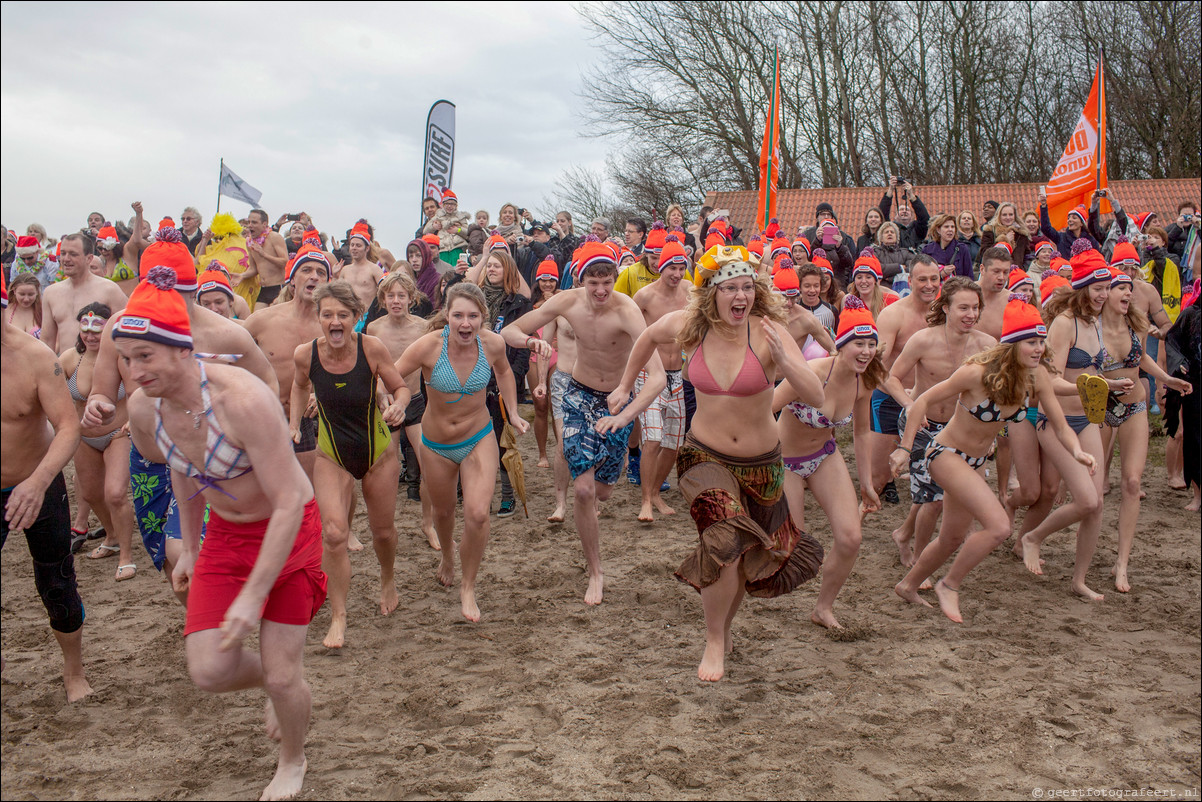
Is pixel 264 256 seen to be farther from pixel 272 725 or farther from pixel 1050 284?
pixel 1050 284

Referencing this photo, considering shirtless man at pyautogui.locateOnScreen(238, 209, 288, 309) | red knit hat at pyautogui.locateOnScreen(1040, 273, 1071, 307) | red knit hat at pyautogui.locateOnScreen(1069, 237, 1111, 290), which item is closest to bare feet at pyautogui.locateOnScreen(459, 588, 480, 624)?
red knit hat at pyautogui.locateOnScreen(1069, 237, 1111, 290)

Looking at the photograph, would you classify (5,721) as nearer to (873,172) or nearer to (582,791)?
(582,791)

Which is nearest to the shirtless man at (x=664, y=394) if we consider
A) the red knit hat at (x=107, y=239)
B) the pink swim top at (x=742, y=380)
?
the pink swim top at (x=742, y=380)

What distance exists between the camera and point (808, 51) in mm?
30625

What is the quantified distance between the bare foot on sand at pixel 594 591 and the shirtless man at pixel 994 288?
354 centimetres

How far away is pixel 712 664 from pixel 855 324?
86.0 inches

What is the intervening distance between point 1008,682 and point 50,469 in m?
4.63

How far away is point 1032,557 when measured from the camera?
6.48 m

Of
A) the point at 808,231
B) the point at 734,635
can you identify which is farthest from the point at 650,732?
the point at 808,231

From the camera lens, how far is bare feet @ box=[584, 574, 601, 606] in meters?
5.87

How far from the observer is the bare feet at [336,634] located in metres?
5.16

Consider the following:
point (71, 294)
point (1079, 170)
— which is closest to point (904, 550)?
point (71, 294)

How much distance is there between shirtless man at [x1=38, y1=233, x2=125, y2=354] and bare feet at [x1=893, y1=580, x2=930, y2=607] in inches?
239

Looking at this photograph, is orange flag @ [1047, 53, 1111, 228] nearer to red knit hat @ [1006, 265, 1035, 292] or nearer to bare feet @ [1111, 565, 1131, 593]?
red knit hat @ [1006, 265, 1035, 292]
